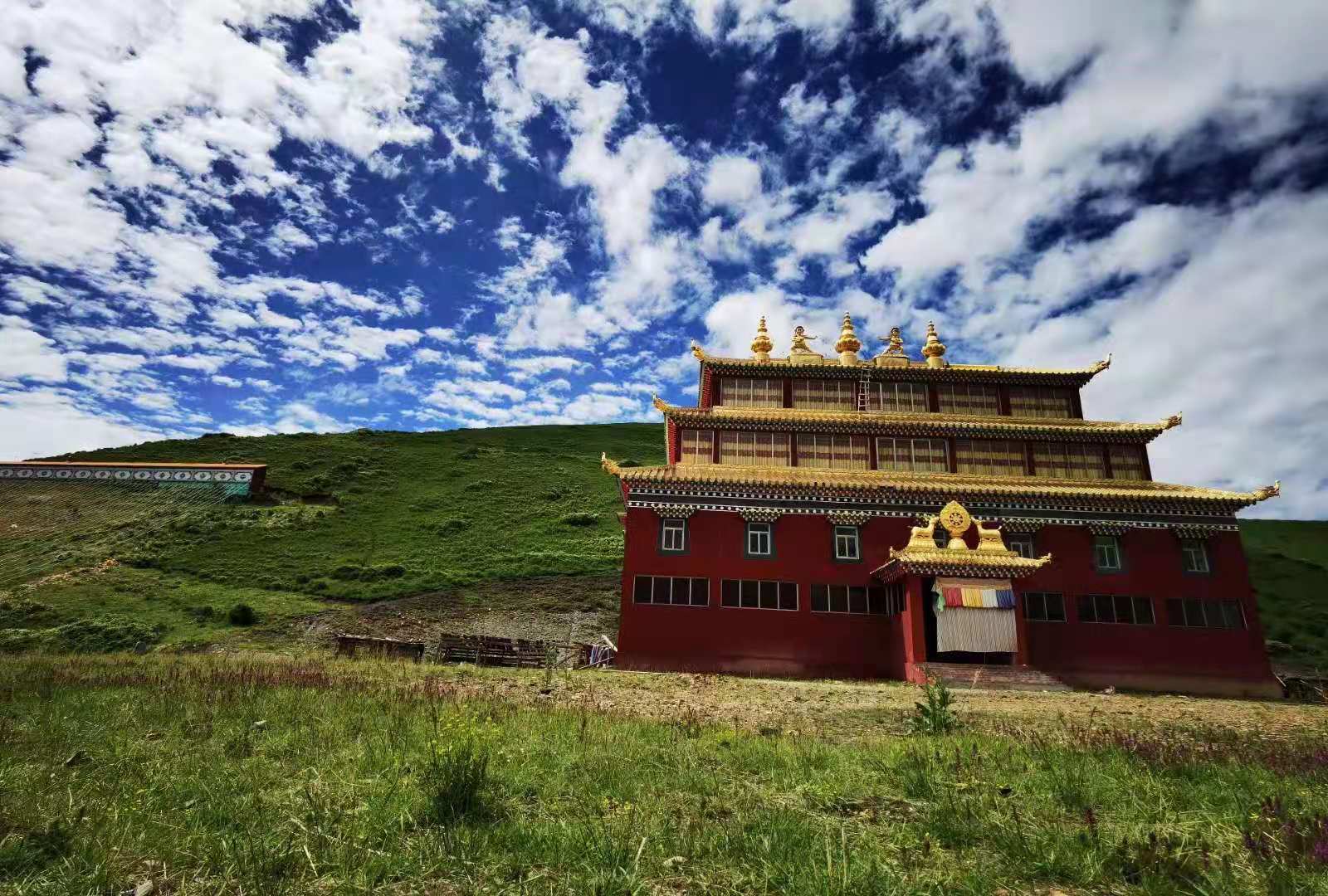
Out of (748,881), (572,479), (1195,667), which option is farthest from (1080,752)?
(572,479)

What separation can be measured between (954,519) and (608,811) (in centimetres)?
2194

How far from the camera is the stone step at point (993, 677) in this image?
2183 centimetres

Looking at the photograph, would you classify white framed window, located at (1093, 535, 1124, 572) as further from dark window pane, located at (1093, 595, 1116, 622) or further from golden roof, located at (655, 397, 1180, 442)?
golden roof, located at (655, 397, 1180, 442)

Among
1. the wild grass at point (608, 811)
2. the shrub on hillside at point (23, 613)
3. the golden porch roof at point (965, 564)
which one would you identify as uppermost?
the golden porch roof at point (965, 564)

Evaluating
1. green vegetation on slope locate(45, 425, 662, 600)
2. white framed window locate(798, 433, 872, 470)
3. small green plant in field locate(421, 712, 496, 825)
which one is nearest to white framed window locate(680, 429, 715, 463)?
white framed window locate(798, 433, 872, 470)

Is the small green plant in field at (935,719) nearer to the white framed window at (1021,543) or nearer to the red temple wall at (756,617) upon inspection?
the red temple wall at (756,617)

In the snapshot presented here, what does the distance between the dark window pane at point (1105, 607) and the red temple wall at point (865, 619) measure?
0.24 m

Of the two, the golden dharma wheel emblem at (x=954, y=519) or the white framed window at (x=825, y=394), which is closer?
the golden dharma wheel emblem at (x=954, y=519)

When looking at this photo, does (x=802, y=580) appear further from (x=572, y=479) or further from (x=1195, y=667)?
(x=572, y=479)

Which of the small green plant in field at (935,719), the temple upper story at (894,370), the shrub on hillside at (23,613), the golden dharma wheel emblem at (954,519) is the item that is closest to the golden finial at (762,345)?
the temple upper story at (894,370)

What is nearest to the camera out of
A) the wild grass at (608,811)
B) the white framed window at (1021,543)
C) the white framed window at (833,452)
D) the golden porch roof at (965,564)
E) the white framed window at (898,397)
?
the wild grass at (608,811)

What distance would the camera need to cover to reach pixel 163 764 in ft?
24.8

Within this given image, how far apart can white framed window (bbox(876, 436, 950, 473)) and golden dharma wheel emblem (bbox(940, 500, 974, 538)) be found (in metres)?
5.32

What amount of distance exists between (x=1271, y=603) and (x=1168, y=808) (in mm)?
57765
